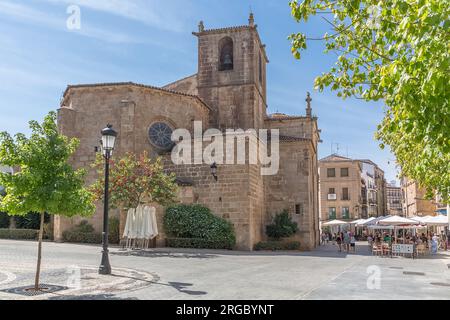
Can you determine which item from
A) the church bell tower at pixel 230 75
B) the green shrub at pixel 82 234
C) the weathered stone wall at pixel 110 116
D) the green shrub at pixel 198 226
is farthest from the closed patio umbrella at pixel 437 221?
the green shrub at pixel 82 234

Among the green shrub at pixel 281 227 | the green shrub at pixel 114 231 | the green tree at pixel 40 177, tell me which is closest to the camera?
the green tree at pixel 40 177

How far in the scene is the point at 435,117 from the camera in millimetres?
Answer: 5328

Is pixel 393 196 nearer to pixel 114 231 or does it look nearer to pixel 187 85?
pixel 187 85

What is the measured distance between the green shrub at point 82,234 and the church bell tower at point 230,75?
37.3 ft

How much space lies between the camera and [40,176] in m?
8.70

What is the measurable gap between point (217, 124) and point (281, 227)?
8719 mm

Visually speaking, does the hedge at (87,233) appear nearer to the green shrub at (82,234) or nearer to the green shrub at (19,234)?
the green shrub at (82,234)

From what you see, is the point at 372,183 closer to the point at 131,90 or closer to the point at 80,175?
the point at 131,90

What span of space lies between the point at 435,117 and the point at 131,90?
21.8m

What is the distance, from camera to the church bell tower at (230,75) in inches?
1210

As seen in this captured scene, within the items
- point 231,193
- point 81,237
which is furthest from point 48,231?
point 231,193

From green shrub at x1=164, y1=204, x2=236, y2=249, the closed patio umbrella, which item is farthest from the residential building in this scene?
green shrub at x1=164, y1=204, x2=236, y2=249

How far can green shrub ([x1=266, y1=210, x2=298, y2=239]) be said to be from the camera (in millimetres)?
26766
